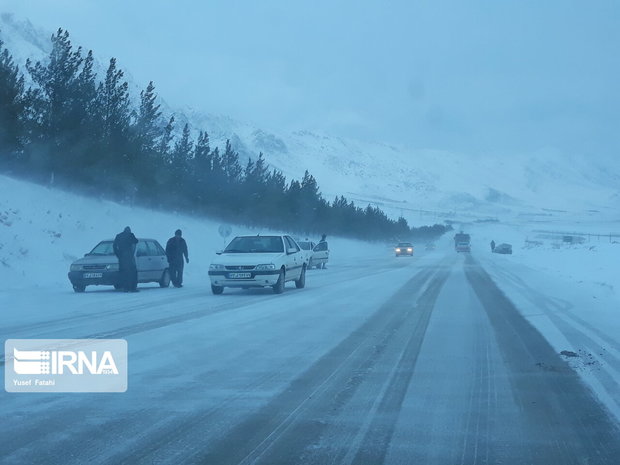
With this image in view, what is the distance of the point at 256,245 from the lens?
73.7 feet

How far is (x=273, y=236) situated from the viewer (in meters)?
22.7

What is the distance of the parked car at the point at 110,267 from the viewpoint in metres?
21.3

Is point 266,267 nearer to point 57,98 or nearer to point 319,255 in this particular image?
point 319,255

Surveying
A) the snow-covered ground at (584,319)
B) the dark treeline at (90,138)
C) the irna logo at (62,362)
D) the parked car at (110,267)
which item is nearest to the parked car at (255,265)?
the parked car at (110,267)

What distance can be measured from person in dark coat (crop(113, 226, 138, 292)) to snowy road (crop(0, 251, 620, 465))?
580 centimetres

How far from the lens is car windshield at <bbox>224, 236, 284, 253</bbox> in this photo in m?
22.3

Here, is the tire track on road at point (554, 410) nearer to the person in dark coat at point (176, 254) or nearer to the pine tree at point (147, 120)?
the person in dark coat at point (176, 254)

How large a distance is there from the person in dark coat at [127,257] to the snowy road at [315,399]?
19.0 feet

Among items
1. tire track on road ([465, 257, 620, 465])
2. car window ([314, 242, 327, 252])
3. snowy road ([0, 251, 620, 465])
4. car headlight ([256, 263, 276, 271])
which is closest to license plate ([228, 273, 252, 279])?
car headlight ([256, 263, 276, 271])

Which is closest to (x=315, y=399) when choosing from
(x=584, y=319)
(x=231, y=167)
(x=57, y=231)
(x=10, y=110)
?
(x=584, y=319)

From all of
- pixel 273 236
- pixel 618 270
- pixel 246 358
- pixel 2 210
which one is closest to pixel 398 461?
pixel 246 358

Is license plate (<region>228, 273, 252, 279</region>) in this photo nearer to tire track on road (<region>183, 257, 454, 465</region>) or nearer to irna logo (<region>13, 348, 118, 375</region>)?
tire track on road (<region>183, 257, 454, 465</region>)

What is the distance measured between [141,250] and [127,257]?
6.99 ft

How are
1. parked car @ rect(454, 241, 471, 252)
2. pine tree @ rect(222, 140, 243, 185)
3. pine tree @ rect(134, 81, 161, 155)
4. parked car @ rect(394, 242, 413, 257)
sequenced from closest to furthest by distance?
1. pine tree @ rect(134, 81, 161, 155)
2. pine tree @ rect(222, 140, 243, 185)
3. parked car @ rect(394, 242, 413, 257)
4. parked car @ rect(454, 241, 471, 252)
